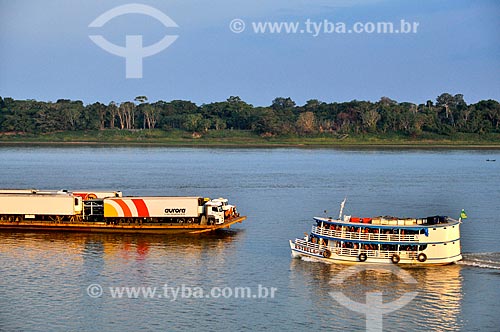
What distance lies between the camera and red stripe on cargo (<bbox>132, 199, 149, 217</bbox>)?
7050 centimetres

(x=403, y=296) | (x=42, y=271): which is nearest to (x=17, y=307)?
(x=42, y=271)

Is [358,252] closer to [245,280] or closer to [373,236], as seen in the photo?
[373,236]

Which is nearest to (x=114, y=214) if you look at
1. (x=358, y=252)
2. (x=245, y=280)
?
(x=245, y=280)

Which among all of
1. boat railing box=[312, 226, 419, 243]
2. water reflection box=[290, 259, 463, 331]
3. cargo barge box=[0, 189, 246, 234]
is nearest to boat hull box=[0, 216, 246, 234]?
cargo barge box=[0, 189, 246, 234]

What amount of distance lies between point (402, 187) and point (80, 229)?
52.8 m

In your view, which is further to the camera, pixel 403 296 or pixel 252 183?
pixel 252 183

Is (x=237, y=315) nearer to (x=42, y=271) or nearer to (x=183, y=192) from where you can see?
(x=42, y=271)

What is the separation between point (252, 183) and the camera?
4508 inches

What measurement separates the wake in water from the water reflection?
1350mm

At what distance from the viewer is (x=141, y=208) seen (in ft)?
232

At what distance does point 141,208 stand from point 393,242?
23.8 meters

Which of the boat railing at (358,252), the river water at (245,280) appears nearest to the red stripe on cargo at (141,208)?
the river water at (245,280)

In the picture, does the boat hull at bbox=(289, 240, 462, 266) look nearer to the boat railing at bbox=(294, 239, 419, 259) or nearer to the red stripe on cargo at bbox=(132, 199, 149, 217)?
the boat railing at bbox=(294, 239, 419, 259)

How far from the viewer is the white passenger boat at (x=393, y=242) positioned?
56031mm
